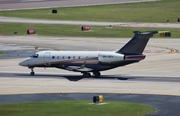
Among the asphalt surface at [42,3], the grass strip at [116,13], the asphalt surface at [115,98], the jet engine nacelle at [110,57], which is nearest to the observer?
the asphalt surface at [115,98]

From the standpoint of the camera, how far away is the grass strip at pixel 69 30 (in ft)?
443

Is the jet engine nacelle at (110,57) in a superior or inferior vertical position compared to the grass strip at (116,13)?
inferior

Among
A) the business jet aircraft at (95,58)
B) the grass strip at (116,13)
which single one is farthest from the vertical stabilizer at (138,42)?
the grass strip at (116,13)

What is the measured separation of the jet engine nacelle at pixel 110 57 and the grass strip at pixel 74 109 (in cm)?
1561

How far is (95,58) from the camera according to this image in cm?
7994

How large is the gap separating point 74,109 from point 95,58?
20706mm

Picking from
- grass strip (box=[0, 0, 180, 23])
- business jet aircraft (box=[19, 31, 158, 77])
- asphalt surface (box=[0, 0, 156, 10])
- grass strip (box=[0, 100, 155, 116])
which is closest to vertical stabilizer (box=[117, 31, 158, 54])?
business jet aircraft (box=[19, 31, 158, 77])

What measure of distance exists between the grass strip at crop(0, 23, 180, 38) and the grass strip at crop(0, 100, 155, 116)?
70.6m

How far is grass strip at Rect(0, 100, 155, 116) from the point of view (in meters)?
57.7

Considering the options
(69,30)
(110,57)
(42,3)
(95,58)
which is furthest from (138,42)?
(42,3)

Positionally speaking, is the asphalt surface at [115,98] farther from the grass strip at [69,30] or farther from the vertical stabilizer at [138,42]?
the grass strip at [69,30]

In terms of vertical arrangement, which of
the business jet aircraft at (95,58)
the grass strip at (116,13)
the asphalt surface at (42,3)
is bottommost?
the business jet aircraft at (95,58)

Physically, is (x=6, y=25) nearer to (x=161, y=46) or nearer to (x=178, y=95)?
(x=161, y=46)

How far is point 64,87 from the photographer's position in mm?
73750
